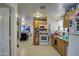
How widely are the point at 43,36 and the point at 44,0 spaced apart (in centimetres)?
790

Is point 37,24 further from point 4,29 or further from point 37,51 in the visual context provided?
point 4,29

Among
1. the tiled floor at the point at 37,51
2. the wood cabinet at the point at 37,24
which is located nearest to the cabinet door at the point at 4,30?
the tiled floor at the point at 37,51

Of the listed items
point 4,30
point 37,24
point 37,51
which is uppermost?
point 37,24

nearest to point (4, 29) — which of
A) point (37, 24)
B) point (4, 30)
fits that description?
point (4, 30)

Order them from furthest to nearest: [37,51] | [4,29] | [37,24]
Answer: [37,24], [37,51], [4,29]

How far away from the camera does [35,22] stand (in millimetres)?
9750

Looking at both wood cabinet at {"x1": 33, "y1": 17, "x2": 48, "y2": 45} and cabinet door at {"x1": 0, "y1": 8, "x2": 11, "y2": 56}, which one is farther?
wood cabinet at {"x1": 33, "y1": 17, "x2": 48, "y2": 45}

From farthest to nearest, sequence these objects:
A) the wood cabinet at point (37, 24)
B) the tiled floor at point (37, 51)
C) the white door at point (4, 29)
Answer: the wood cabinet at point (37, 24) → the tiled floor at point (37, 51) → the white door at point (4, 29)

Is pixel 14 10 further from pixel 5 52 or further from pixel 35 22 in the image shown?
pixel 35 22

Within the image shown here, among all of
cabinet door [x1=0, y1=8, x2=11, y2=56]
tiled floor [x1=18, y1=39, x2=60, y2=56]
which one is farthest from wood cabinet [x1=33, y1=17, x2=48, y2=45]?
cabinet door [x1=0, y1=8, x2=11, y2=56]

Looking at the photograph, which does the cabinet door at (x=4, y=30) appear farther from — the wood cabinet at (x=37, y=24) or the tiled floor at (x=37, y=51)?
the wood cabinet at (x=37, y=24)

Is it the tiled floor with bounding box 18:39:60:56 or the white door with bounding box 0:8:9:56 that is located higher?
the white door with bounding box 0:8:9:56

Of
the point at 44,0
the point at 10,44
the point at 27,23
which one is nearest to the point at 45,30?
the point at 10,44

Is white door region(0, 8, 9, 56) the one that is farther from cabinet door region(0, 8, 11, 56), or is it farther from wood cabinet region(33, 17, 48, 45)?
wood cabinet region(33, 17, 48, 45)
